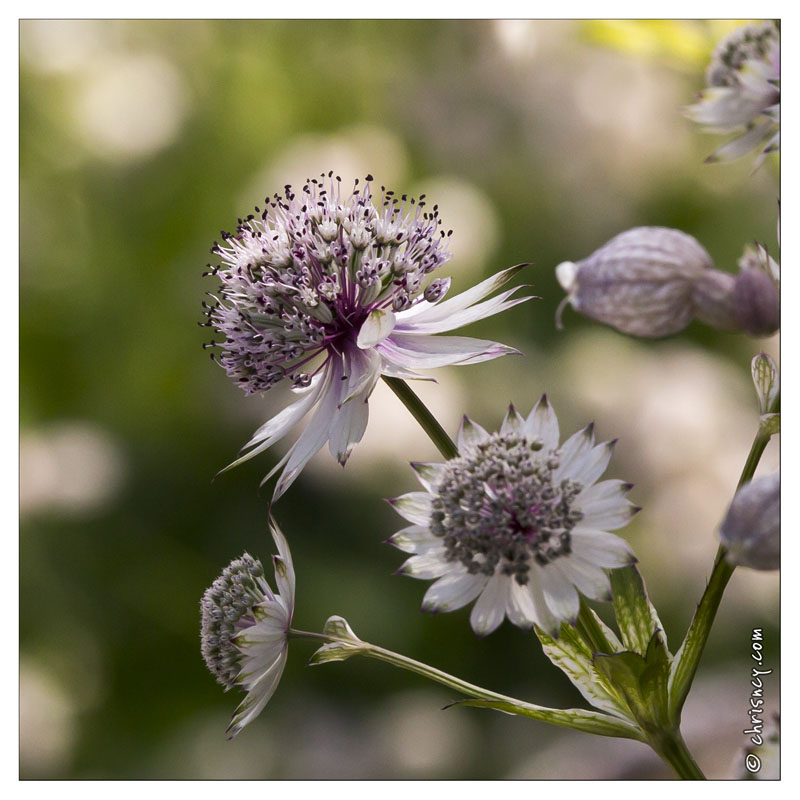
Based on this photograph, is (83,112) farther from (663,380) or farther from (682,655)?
(682,655)

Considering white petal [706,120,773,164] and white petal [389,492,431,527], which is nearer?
white petal [389,492,431,527]

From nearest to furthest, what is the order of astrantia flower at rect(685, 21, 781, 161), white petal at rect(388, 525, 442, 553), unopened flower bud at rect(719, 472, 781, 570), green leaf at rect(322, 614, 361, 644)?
unopened flower bud at rect(719, 472, 781, 570) < white petal at rect(388, 525, 442, 553) < green leaf at rect(322, 614, 361, 644) < astrantia flower at rect(685, 21, 781, 161)

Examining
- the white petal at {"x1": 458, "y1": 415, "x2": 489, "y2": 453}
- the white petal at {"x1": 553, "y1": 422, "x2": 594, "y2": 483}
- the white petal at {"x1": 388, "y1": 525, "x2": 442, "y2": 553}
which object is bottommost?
the white petal at {"x1": 388, "y1": 525, "x2": 442, "y2": 553}

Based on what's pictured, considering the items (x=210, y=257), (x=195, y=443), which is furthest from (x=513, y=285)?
(x=195, y=443)

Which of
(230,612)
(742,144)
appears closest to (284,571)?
(230,612)

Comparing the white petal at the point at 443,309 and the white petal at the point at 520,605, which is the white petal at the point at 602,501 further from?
the white petal at the point at 443,309

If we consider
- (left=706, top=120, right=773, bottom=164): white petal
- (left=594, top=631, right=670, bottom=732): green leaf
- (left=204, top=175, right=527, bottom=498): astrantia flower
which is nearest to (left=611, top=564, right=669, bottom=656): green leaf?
(left=594, top=631, right=670, bottom=732): green leaf

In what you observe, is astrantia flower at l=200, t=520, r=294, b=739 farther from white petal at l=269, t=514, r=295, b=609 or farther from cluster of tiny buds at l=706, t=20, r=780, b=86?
cluster of tiny buds at l=706, t=20, r=780, b=86

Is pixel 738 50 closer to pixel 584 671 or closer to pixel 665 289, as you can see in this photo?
pixel 665 289
